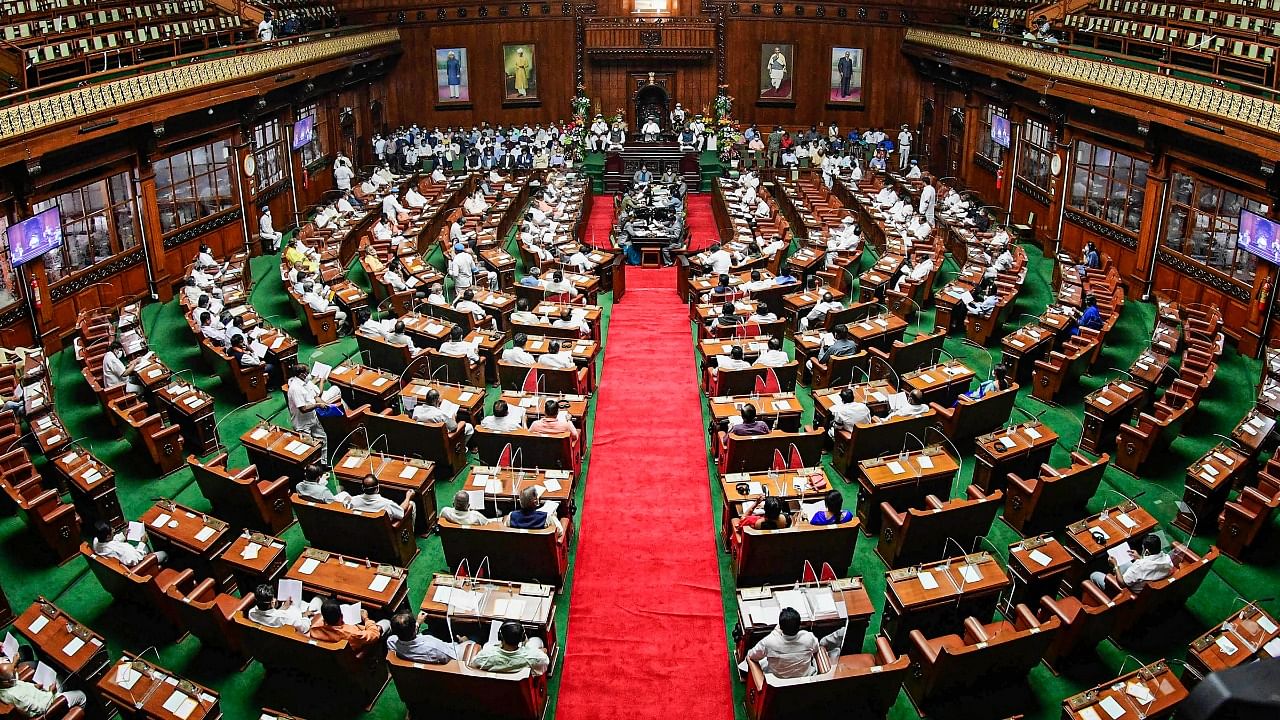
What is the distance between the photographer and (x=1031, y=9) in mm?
24344

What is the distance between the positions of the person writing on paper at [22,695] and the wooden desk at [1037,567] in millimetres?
8291

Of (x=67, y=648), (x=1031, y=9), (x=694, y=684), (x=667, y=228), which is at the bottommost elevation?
(x=694, y=684)

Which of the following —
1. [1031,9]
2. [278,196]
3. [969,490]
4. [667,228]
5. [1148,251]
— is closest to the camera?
[969,490]

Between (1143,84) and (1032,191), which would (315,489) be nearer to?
(1143,84)

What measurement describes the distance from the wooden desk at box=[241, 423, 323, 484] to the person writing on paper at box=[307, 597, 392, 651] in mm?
3213

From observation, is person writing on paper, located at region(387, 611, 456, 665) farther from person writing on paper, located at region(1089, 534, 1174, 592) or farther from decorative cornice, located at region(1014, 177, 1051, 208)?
decorative cornice, located at region(1014, 177, 1051, 208)

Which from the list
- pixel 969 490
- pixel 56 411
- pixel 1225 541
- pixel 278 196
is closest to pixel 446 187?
pixel 278 196

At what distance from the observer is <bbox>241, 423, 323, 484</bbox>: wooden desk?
1052 cm

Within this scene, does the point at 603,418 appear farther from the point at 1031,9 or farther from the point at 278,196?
the point at 1031,9

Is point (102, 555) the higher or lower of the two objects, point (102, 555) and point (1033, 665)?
the higher

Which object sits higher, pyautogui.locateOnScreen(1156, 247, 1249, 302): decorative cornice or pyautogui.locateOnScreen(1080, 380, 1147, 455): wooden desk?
pyautogui.locateOnScreen(1156, 247, 1249, 302): decorative cornice

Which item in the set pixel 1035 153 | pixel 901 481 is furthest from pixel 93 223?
pixel 1035 153

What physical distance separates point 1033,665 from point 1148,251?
11820mm

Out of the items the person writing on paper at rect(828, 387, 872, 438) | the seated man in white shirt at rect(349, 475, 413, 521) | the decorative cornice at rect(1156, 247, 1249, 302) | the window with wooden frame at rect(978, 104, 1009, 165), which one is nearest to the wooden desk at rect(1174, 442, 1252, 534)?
the person writing on paper at rect(828, 387, 872, 438)
